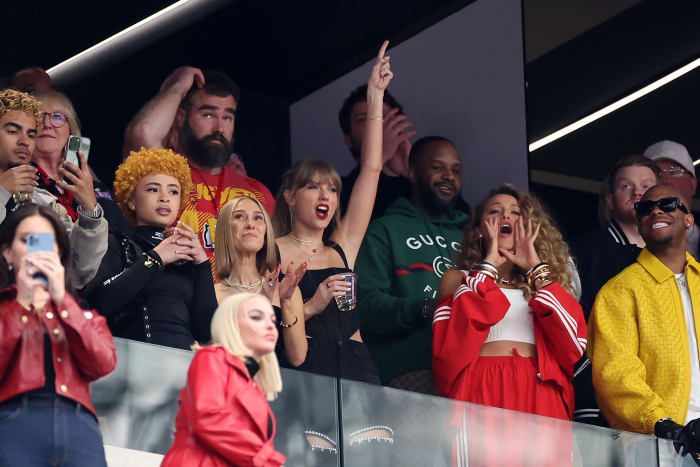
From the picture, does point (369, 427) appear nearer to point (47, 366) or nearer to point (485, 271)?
point (485, 271)

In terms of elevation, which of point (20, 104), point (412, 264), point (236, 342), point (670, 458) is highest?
point (20, 104)

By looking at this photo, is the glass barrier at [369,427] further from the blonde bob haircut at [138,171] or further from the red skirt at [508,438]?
the blonde bob haircut at [138,171]

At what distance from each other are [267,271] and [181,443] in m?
1.74

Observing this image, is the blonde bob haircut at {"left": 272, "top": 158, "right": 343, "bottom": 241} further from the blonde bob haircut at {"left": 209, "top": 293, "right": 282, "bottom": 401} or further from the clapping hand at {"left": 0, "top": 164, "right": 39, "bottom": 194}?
the blonde bob haircut at {"left": 209, "top": 293, "right": 282, "bottom": 401}

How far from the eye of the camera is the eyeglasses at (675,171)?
7379 mm

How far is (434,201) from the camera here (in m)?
6.86

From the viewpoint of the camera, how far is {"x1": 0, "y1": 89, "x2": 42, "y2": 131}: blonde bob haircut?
514 centimetres

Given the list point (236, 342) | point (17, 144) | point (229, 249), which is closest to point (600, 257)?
point (229, 249)

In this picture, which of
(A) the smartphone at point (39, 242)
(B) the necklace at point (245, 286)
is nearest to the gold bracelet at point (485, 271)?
(B) the necklace at point (245, 286)

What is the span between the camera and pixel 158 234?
529 cm

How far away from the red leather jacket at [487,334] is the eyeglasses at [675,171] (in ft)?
6.91

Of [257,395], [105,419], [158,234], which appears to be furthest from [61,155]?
[257,395]

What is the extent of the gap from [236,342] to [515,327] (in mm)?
1916

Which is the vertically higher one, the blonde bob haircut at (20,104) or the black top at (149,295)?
the blonde bob haircut at (20,104)
